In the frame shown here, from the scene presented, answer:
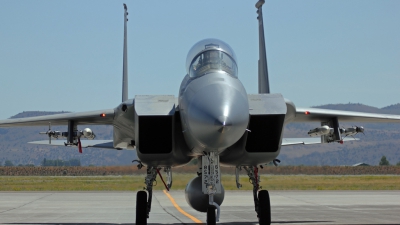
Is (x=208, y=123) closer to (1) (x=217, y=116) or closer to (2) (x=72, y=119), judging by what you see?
(1) (x=217, y=116)

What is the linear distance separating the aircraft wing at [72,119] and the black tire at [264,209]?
321 centimetres

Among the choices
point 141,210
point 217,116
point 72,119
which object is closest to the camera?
point 217,116

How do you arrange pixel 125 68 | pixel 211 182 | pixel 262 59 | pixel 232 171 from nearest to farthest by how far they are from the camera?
pixel 211 182
pixel 262 59
pixel 125 68
pixel 232 171

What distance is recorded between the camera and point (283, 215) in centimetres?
1450

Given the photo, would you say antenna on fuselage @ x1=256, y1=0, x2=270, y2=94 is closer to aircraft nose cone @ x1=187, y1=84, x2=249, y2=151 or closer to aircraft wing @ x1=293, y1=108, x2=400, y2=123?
aircraft wing @ x1=293, y1=108, x2=400, y2=123

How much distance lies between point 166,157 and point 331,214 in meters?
7.04

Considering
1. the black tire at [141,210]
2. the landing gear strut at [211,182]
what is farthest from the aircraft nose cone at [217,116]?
the black tire at [141,210]

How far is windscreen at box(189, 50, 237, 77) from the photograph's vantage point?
895 centimetres

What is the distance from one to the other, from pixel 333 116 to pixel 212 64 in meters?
3.83

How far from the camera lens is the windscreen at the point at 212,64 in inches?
352

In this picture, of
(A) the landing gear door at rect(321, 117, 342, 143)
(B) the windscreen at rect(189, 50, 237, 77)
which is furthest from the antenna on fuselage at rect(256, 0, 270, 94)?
(B) the windscreen at rect(189, 50, 237, 77)

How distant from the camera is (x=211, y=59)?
9.07 m

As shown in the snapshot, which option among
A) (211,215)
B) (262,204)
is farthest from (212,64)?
(262,204)

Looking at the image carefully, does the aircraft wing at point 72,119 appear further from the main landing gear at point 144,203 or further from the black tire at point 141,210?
the black tire at point 141,210
